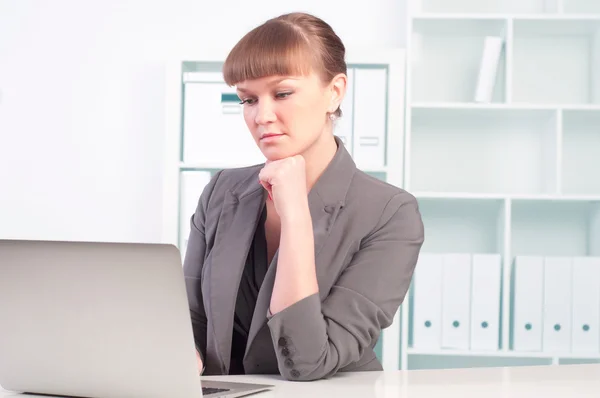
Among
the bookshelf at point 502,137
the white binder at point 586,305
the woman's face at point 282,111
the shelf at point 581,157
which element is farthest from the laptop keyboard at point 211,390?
the shelf at point 581,157

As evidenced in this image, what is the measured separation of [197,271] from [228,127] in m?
1.62

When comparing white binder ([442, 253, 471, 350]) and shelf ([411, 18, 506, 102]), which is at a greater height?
shelf ([411, 18, 506, 102])

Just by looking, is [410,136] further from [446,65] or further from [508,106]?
[508,106]

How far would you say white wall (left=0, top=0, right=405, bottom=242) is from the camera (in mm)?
3609

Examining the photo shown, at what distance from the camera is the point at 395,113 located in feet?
10.2

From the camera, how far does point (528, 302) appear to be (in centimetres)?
307

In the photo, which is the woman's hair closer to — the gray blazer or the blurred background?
the gray blazer

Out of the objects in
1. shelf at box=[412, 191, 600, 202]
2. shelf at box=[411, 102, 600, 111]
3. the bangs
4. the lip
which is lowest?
shelf at box=[412, 191, 600, 202]

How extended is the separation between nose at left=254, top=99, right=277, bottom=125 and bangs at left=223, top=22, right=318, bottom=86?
0.05 metres

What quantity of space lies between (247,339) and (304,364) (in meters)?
0.27

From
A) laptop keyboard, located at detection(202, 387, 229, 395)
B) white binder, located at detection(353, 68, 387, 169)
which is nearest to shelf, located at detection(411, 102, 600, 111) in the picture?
white binder, located at detection(353, 68, 387, 169)

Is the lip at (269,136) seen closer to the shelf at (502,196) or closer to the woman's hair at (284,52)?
the woman's hair at (284,52)

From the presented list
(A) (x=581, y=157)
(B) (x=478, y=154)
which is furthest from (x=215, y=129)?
(A) (x=581, y=157)

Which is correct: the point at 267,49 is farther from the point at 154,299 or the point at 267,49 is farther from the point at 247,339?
the point at 154,299
